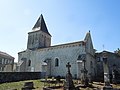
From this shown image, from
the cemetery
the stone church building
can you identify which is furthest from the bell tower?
the cemetery

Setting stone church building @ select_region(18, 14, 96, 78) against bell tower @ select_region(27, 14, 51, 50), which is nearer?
stone church building @ select_region(18, 14, 96, 78)

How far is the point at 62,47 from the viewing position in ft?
91.6

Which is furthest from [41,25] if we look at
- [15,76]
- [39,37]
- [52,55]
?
[15,76]

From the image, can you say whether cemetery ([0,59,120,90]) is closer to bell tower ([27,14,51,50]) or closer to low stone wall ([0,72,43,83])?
low stone wall ([0,72,43,83])

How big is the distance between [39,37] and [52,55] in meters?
7.96

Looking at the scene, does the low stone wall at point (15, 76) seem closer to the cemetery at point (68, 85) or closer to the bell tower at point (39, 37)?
the cemetery at point (68, 85)

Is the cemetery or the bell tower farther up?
the bell tower

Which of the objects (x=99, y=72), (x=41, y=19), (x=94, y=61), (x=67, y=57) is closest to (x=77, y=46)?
(x=67, y=57)

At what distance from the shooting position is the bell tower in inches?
1373

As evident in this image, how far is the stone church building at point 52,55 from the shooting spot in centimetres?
2547

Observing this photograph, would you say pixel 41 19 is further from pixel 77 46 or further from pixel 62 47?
pixel 77 46

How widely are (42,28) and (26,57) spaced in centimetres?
867

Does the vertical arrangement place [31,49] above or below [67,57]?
above

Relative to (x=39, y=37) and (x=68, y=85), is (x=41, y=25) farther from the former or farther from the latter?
(x=68, y=85)
